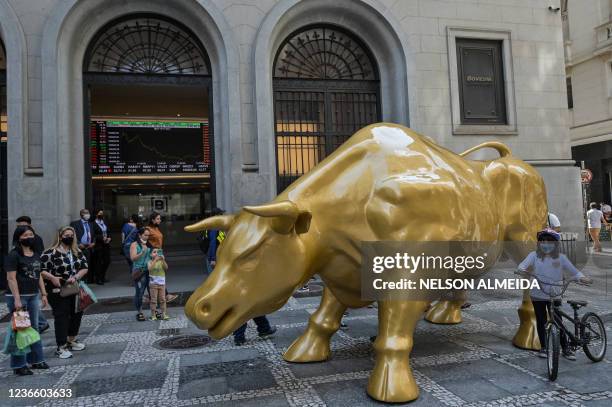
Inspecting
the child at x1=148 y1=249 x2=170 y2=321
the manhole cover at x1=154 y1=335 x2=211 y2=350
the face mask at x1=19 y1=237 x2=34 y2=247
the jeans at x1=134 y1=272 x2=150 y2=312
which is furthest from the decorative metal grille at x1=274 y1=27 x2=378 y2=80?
the face mask at x1=19 y1=237 x2=34 y2=247

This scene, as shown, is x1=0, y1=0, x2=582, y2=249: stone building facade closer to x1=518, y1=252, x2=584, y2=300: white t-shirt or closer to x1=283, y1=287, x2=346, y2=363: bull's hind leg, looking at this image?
x1=283, y1=287, x2=346, y2=363: bull's hind leg

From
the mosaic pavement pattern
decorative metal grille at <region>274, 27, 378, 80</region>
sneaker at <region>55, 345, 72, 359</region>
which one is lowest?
the mosaic pavement pattern

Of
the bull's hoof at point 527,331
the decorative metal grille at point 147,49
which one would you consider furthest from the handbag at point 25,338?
the decorative metal grille at point 147,49

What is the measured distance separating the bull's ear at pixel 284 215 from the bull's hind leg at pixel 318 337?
1.60m

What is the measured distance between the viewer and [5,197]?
34.9ft

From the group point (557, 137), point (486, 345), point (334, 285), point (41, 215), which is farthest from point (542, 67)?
point (41, 215)

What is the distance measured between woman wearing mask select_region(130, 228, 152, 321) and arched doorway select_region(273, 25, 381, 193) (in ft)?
16.4

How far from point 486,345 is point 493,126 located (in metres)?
8.77

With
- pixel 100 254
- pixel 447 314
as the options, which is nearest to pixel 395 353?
pixel 447 314

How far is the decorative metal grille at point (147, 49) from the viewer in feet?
38.6

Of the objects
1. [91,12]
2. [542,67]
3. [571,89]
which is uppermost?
[571,89]

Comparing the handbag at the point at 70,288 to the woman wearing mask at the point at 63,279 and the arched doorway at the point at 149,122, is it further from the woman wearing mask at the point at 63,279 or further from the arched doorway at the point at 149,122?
the arched doorway at the point at 149,122

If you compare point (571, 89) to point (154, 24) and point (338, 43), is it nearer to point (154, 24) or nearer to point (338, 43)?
point (338, 43)

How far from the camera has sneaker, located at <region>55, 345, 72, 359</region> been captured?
5539 mm
